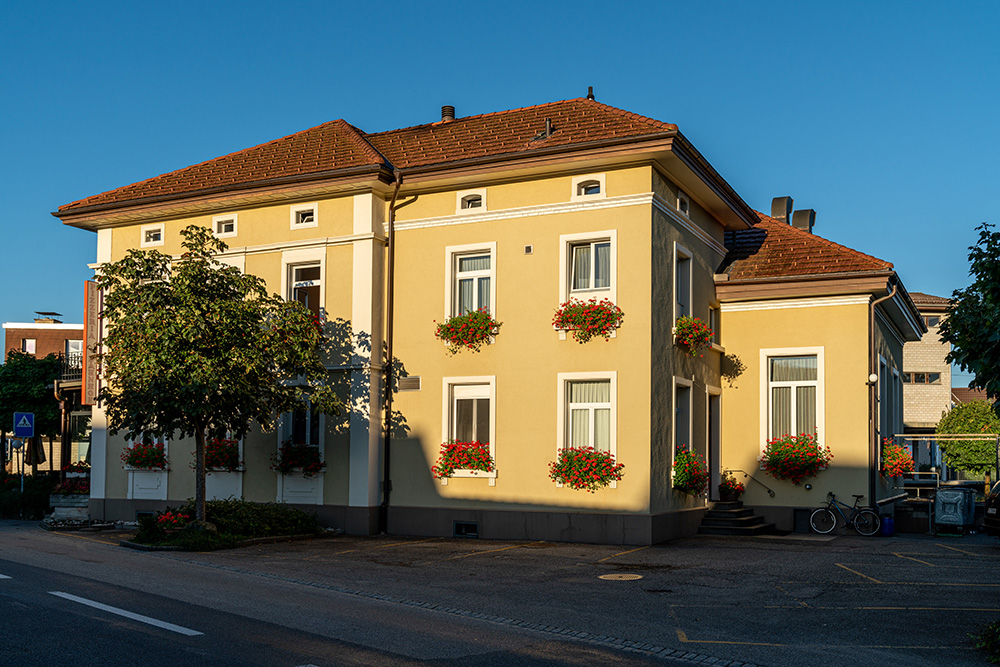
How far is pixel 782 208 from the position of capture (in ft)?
94.3

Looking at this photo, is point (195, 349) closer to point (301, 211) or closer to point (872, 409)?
point (301, 211)

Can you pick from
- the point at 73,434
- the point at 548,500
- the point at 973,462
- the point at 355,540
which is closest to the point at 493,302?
the point at 548,500

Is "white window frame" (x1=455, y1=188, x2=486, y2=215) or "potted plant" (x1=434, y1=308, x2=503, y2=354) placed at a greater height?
"white window frame" (x1=455, y1=188, x2=486, y2=215)

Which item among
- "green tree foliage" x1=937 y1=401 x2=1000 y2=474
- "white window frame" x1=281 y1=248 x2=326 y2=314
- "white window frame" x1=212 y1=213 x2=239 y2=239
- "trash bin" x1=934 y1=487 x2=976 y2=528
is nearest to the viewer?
"trash bin" x1=934 y1=487 x2=976 y2=528

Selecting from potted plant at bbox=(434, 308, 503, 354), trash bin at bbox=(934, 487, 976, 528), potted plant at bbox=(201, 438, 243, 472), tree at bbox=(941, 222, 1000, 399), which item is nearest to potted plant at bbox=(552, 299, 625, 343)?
potted plant at bbox=(434, 308, 503, 354)

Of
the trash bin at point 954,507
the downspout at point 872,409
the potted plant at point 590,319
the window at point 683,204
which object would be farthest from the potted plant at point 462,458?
the trash bin at point 954,507

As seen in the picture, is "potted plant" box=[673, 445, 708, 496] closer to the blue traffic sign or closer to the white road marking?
the white road marking

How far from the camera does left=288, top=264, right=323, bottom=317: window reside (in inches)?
810

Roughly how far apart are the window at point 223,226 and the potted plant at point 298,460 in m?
5.10

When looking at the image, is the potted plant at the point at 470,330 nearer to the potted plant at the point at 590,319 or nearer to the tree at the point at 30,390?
the potted plant at the point at 590,319

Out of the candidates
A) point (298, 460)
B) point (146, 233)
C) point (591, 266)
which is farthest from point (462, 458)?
point (146, 233)

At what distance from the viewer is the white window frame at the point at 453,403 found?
741 inches

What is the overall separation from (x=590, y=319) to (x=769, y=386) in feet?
18.6

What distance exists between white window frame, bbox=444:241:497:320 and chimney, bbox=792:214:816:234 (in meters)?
12.7
